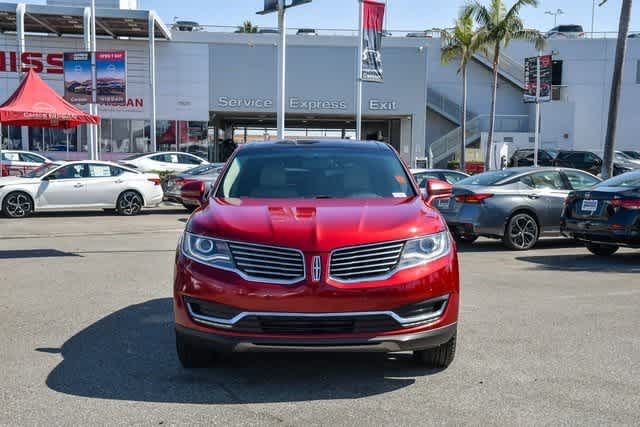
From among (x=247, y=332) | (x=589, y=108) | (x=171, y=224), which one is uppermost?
(x=589, y=108)

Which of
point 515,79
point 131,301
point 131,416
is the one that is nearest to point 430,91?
point 515,79

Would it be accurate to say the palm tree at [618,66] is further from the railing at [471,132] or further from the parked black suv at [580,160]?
the railing at [471,132]

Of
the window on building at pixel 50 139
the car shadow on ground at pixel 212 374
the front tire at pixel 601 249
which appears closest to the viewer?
the car shadow on ground at pixel 212 374

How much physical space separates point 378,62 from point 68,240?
14.8 metres

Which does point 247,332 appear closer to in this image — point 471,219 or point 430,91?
point 471,219

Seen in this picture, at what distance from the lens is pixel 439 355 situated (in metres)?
4.93

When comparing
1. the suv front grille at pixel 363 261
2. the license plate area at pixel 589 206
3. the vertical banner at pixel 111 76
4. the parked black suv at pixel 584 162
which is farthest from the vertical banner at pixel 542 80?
the suv front grille at pixel 363 261

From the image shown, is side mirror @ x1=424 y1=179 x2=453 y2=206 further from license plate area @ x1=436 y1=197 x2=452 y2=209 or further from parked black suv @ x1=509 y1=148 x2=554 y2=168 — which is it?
parked black suv @ x1=509 y1=148 x2=554 y2=168

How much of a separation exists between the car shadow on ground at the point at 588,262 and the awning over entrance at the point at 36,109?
15.6 m

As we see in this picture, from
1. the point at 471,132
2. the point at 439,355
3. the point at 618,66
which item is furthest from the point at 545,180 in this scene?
the point at 471,132

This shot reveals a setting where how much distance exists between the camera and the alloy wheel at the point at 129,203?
18516mm

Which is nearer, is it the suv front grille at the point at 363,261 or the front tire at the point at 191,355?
the suv front grille at the point at 363,261

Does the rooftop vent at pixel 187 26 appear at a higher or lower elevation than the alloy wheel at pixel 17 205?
higher

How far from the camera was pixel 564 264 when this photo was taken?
10.5m
